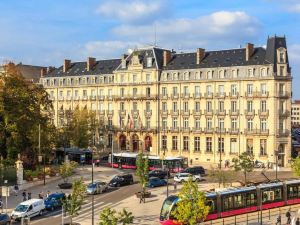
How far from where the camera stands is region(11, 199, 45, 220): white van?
46875 mm

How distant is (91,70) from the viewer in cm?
10894

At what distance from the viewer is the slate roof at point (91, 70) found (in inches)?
4154

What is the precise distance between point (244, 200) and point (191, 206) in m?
11.7

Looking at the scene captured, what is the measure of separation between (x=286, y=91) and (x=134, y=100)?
30.0 metres

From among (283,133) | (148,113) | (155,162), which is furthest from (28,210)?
(148,113)

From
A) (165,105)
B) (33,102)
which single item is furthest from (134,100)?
(33,102)

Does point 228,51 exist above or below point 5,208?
above

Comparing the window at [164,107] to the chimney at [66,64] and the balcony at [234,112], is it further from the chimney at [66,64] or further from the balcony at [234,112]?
the chimney at [66,64]

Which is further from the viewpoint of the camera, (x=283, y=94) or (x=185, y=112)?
(x=185, y=112)

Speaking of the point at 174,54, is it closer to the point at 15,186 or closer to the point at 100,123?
the point at 100,123

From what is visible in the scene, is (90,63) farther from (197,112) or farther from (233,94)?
(233,94)

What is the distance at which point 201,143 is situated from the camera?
89.6 m

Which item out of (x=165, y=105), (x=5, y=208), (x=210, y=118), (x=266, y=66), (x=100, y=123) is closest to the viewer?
(x=5, y=208)

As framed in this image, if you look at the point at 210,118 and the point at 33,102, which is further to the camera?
the point at 210,118
